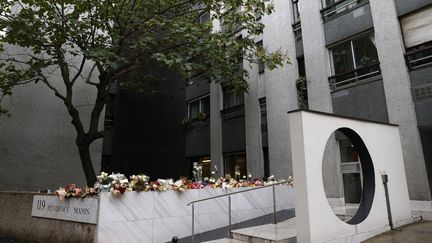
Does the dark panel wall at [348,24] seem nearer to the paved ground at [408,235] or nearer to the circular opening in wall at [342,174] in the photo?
the circular opening in wall at [342,174]

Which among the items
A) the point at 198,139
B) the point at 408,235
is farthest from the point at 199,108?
the point at 408,235

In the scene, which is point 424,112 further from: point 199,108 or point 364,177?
point 199,108

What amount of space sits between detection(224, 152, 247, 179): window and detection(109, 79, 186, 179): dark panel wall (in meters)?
3.73

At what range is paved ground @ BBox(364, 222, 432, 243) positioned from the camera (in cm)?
624

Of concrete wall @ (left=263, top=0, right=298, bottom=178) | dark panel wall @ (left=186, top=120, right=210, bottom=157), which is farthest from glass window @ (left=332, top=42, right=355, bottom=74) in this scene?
dark panel wall @ (left=186, top=120, right=210, bottom=157)

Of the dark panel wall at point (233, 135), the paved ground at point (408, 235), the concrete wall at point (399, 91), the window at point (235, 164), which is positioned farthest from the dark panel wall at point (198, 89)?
the paved ground at point (408, 235)

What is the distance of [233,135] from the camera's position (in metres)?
15.0

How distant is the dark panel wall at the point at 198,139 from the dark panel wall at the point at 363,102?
7.64m

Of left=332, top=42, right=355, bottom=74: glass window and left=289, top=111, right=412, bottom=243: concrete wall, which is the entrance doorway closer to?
left=289, top=111, right=412, bottom=243: concrete wall

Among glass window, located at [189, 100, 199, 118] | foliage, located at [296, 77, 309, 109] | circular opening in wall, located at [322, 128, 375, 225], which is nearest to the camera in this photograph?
circular opening in wall, located at [322, 128, 375, 225]

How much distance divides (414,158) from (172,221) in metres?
6.91

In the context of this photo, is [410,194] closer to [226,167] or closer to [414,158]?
[414,158]

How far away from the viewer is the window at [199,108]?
17.3 metres

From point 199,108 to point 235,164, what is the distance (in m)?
4.81
